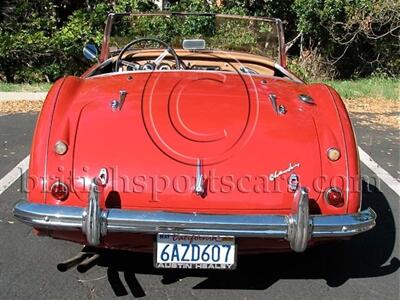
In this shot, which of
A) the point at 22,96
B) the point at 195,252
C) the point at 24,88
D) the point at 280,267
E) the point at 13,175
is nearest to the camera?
the point at 195,252

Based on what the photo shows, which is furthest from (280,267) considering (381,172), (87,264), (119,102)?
(381,172)

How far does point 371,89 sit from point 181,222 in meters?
10.1

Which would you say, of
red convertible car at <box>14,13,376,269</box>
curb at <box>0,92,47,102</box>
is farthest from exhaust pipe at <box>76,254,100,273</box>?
curb at <box>0,92,47,102</box>

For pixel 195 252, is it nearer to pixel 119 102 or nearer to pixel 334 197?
pixel 334 197

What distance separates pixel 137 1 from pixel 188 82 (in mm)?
9953

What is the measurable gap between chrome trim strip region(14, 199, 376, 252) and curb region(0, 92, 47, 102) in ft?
26.0

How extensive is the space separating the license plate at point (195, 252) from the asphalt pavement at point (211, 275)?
394mm

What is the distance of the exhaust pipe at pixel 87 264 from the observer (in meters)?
3.64

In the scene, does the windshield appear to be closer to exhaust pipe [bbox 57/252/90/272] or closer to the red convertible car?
the red convertible car

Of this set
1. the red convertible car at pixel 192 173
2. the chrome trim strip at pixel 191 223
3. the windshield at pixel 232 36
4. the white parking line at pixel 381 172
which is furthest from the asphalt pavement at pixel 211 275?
the windshield at pixel 232 36

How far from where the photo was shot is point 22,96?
10.7 metres

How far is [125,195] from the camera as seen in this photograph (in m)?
3.13

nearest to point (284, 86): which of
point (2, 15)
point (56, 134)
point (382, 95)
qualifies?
point (56, 134)

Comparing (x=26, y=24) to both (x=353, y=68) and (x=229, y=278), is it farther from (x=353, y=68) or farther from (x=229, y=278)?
(x=229, y=278)
